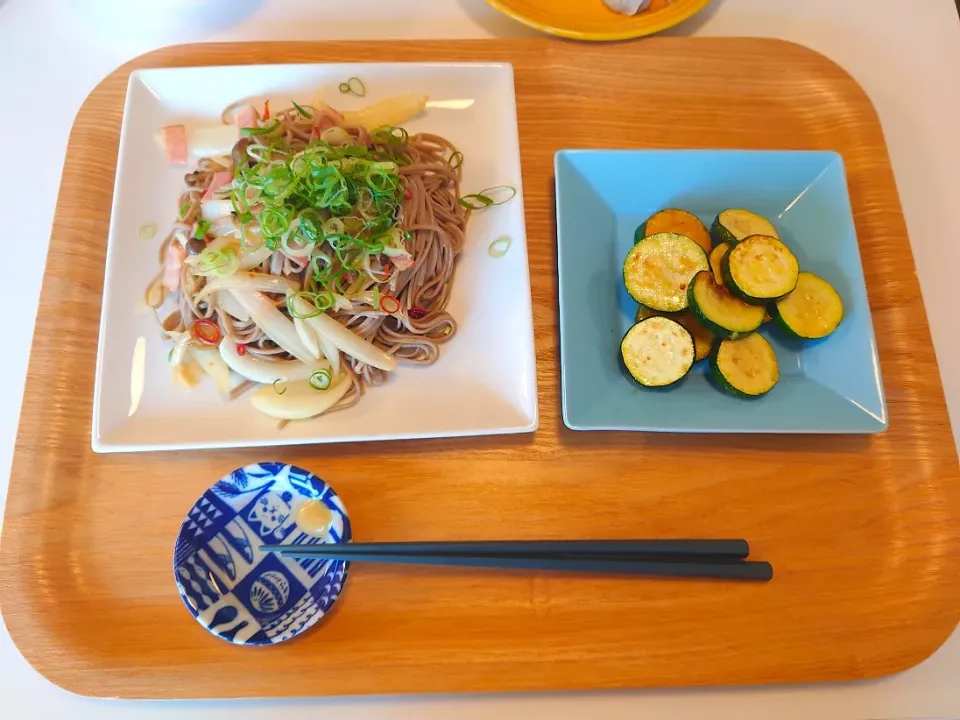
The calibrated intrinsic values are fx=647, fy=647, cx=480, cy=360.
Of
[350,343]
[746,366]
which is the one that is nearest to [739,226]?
[746,366]

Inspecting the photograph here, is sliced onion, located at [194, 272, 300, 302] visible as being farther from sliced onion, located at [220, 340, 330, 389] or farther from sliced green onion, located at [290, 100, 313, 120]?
sliced green onion, located at [290, 100, 313, 120]

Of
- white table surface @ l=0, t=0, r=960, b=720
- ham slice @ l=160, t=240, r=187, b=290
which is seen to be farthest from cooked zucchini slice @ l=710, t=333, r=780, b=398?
ham slice @ l=160, t=240, r=187, b=290

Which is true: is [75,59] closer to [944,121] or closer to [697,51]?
[697,51]

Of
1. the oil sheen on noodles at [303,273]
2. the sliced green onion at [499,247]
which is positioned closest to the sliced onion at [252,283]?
the oil sheen on noodles at [303,273]

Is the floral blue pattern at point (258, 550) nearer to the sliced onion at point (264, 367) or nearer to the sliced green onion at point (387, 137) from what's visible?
the sliced onion at point (264, 367)

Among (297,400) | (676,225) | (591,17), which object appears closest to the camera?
(297,400)

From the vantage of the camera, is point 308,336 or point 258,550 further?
point 308,336

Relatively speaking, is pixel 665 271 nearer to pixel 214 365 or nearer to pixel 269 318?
pixel 269 318
